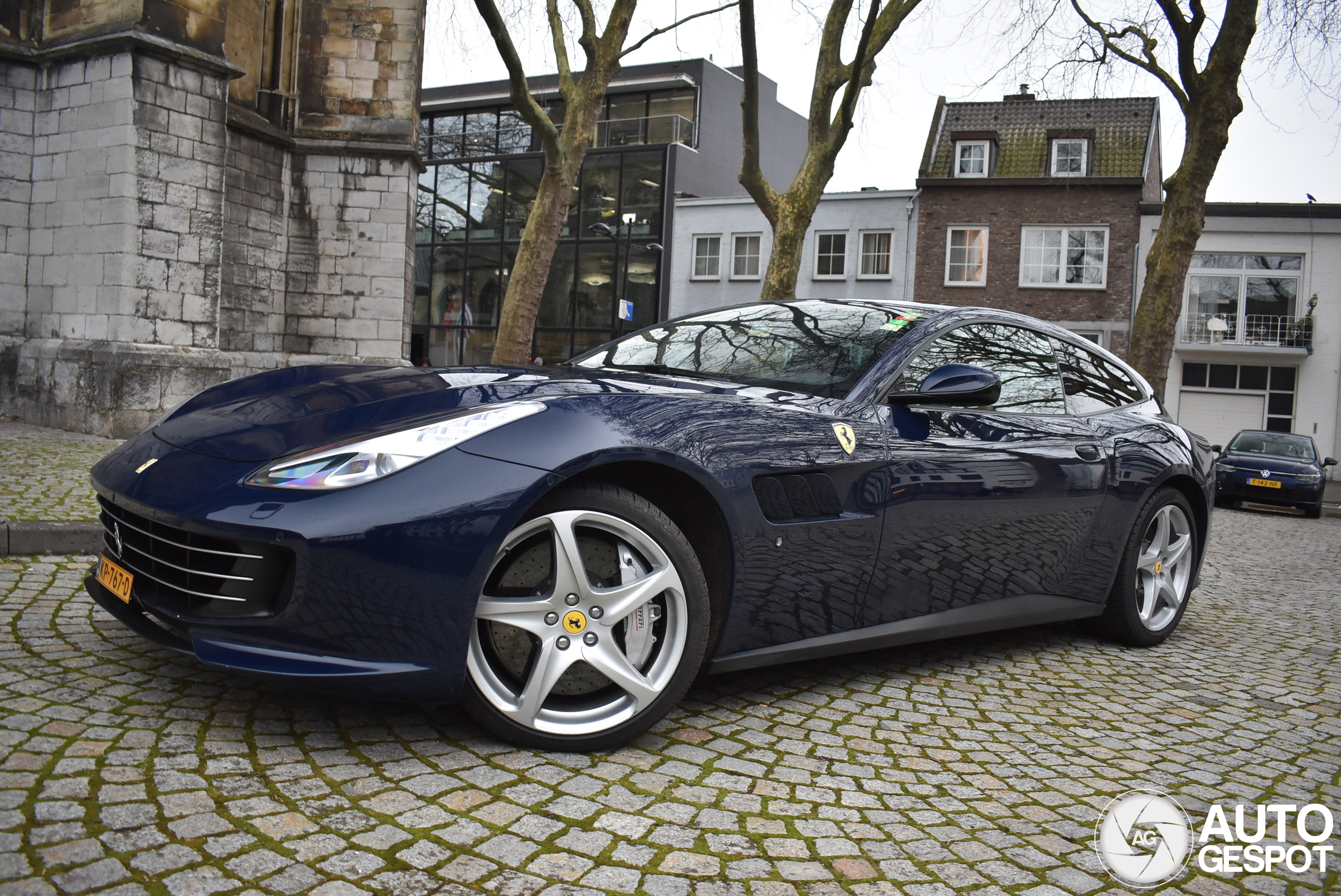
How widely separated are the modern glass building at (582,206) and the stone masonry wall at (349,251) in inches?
701

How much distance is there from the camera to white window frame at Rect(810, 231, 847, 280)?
31.8 metres

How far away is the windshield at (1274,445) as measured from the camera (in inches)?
735

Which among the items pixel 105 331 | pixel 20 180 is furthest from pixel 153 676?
pixel 20 180

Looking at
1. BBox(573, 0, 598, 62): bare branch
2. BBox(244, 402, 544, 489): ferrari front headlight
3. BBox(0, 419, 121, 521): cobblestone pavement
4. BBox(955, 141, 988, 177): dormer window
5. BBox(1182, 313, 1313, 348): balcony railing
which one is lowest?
BBox(0, 419, 121, 521): cobblestone pavement

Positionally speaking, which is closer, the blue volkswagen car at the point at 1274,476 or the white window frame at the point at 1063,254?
the blue volkswagen car at the point at 1274,476

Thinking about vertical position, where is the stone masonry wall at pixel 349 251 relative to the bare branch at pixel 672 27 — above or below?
below

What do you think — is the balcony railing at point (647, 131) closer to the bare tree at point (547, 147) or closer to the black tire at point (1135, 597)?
the bare tree at point (547, 147)

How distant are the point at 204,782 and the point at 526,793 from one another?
72 cm

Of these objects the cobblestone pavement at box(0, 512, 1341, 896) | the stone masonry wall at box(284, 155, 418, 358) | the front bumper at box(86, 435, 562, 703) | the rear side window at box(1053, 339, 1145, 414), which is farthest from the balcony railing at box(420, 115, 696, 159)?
the front bumper at box(86, 435, 562, 703)

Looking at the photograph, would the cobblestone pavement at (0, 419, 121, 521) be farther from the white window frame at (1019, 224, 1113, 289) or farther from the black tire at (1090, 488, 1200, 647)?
the white window frame at (1019, 224, 1113, 289)

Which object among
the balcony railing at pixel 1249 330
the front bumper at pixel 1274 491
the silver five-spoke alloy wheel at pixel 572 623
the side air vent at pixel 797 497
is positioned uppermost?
the balcony railing at pixel 1249 330

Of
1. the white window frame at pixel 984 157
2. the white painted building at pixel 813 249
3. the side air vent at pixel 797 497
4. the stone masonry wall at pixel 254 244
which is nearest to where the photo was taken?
the side air vent at pixel 797 497

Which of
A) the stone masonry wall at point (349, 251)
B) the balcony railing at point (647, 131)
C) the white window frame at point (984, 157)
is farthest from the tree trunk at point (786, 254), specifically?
the balcony railing at point (647, 131)

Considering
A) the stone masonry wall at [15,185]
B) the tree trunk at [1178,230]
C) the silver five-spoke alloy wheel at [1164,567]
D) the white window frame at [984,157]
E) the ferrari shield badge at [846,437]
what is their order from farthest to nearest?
the white window frame at [984,157], the tree trunk at [1178,230], the stone masonry wall at [15,185], the silver five-spoke alloy wheel at [1164,567], the ferrari shield badge at [846,437]
